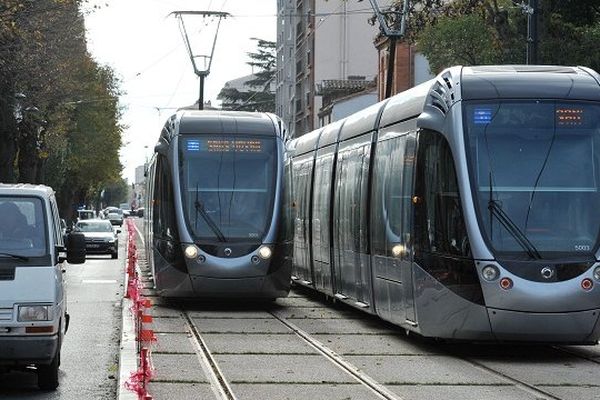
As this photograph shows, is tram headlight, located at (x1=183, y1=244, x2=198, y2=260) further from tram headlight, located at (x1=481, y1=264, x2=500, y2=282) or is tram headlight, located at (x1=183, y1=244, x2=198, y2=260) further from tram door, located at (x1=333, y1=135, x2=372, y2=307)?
tram headlight, located at (x1=481, y1=264, x2=500, y2=282)

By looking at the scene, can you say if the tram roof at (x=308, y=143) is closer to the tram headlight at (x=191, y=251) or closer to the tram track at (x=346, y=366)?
the tram headlight at (x=191, y=251)

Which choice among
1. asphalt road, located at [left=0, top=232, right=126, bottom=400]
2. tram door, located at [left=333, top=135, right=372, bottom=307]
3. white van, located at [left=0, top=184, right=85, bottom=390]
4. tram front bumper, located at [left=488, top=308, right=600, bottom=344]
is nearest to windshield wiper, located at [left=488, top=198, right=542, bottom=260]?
tram front bumper, located at [left=488, top=308, right=600, bottom=344]

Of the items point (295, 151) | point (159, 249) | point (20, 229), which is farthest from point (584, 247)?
point (295, 151)

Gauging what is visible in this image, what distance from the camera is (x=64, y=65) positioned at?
44.0 metres

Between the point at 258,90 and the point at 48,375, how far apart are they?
94785mm

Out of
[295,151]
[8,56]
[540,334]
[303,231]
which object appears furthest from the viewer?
[8,56]

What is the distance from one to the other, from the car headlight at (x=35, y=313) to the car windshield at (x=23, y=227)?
24.9 inches

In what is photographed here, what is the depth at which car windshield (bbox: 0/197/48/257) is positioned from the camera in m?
12.1

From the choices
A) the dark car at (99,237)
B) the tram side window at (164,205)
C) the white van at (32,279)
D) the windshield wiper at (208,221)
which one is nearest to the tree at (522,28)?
the tram side window at (164,205)

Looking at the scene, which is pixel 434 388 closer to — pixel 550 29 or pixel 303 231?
pixel 303 231

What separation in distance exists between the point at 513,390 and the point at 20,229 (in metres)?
4.80

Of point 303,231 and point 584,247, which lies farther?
point 303,231

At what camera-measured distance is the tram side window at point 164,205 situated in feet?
69.9

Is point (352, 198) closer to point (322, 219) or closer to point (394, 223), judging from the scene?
point (322, 219)
